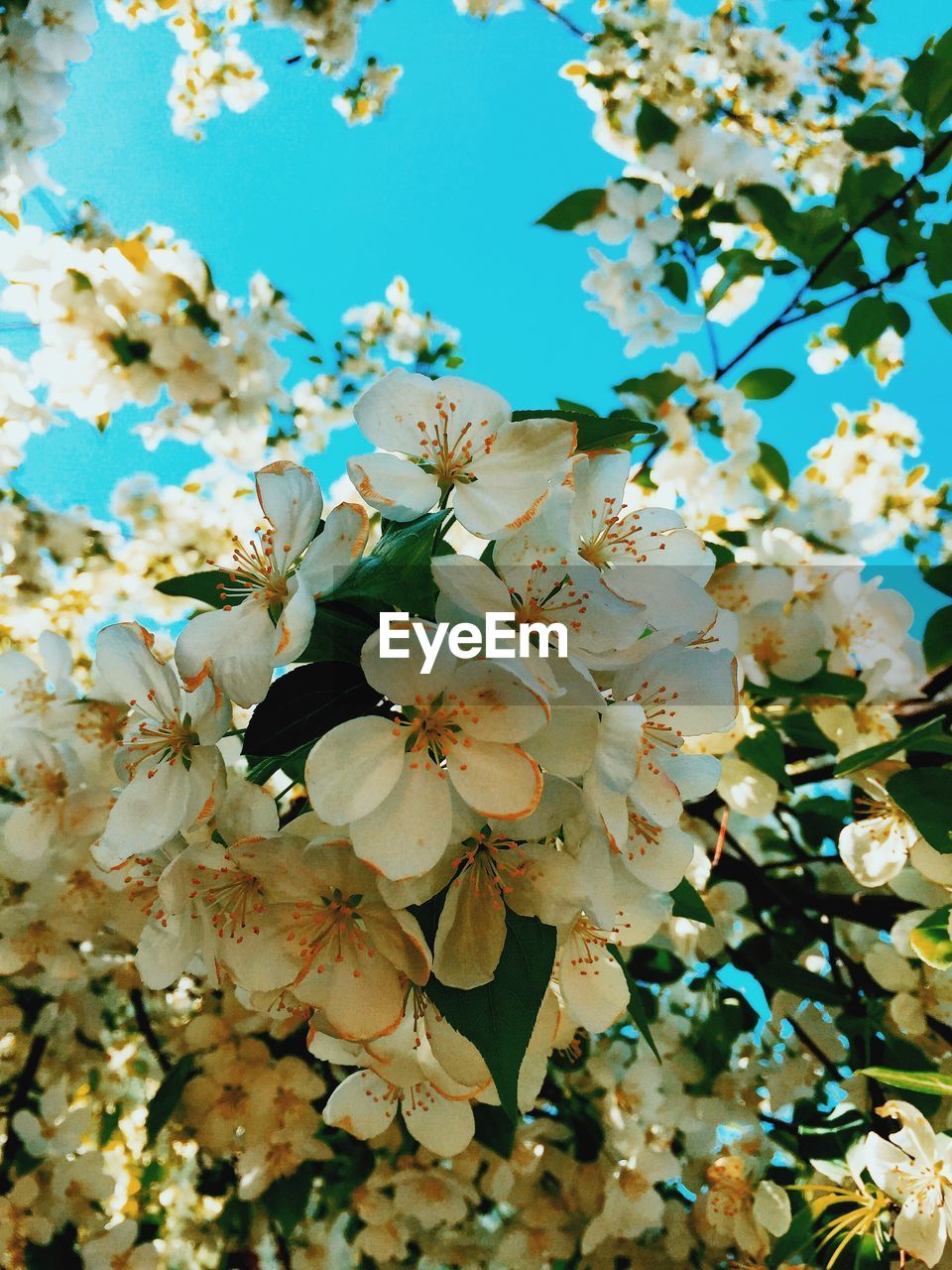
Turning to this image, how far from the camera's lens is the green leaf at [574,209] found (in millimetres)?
1841

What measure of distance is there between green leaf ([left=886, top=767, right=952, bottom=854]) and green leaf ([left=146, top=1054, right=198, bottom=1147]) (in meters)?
1.15

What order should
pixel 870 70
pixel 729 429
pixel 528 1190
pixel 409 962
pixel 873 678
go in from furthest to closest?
pixel 870 70 < pixel 729 429 < pixel 528 1190 < pixel 873 678 < pixel 409 962

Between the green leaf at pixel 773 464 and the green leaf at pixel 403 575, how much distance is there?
142cm

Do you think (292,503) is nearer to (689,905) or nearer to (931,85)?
(689,905)

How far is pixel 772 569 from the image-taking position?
1.45 metres

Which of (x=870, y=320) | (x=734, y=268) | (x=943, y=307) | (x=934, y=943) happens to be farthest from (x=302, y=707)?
(x=734, y=268)

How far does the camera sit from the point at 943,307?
1.38m

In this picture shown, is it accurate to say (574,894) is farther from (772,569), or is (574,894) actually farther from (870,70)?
(870,70)

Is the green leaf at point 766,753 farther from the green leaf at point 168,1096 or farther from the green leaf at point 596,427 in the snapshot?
the green leaf at point 168,1096

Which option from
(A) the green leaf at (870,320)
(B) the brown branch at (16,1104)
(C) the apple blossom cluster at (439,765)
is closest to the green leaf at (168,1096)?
(B) the brown branch at (16,1104)

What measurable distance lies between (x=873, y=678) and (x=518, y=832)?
3.10 feet

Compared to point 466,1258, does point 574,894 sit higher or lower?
higher

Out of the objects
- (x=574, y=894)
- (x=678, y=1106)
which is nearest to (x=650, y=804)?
(x=574, y=894)

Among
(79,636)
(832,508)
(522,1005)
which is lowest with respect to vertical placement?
(79,636)
